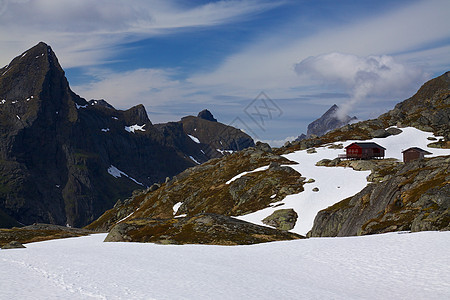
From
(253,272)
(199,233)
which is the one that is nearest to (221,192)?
(199,233)

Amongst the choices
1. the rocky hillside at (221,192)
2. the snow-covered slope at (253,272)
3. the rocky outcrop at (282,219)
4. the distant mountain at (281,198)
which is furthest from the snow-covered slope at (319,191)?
the snow-covered slope at (253,272)

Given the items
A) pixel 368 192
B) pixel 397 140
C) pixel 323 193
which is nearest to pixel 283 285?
pixel 368 192

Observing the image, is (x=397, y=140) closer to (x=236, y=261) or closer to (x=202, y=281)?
(x=236, y=261)

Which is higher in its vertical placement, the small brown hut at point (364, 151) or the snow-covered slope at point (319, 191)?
the small brown hut at point (364, 151)

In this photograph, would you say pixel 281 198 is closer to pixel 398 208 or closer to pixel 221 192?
pixel 221 192

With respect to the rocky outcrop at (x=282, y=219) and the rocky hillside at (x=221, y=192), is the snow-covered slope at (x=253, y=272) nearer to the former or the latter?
the rocky hillside at (x=221, y=192)

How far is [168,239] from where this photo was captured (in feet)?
197

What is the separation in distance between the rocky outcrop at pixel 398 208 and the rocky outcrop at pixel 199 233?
34.0 ft

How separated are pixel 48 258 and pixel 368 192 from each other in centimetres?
5334

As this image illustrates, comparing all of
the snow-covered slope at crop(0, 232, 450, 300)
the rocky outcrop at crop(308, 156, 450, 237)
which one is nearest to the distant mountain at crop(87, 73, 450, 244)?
the rocky outcrop at crop(308, 156, 450, 237)

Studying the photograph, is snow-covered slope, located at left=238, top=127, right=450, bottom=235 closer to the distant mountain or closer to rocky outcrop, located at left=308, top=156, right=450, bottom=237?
the distant mountain

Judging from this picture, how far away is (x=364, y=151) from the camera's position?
433 feet

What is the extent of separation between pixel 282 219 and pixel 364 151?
59.3m

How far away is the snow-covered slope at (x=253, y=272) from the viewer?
26.3 meters
